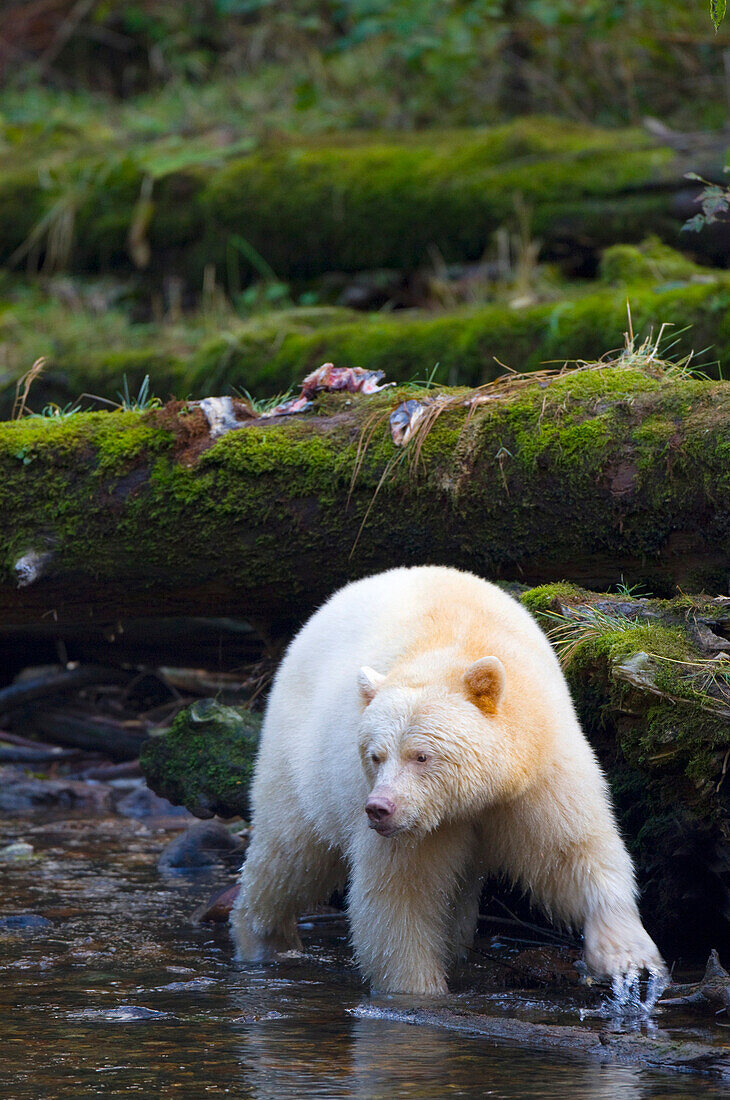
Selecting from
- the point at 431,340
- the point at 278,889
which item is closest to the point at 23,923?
the point at 278,889

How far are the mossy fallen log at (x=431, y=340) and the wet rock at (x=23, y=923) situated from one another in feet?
10.0

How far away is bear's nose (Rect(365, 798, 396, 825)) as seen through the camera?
11.2ft

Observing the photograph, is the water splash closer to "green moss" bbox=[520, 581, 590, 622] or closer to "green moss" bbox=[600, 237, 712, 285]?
"green moss" bbox=[520, 581, 590, 622]

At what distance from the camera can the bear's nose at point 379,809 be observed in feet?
11.2

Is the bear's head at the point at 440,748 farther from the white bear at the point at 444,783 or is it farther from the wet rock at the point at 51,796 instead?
the wet rock at the point at 51,796

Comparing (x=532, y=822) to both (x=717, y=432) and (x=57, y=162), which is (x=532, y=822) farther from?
(x=57, y=162)

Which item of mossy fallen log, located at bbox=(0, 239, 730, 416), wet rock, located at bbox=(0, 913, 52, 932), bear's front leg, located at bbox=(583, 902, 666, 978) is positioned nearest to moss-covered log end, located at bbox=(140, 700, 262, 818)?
wet rock, located at bbox=(0, 913, 52, 932)

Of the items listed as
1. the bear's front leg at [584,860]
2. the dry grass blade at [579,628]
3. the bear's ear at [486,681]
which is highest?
the bear's ear at [486,681]

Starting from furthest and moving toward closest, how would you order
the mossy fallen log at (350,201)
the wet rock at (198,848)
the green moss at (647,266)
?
1. the mossy fallen log at (350,201)
2. the green moss at (647,266)
3. the wet rock at (198,848)

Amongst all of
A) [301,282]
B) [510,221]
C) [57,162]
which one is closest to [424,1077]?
[510,221]

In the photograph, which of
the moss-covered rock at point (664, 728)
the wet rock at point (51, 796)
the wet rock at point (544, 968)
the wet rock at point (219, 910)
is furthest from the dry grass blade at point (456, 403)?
the wet rock at point (51, 796)

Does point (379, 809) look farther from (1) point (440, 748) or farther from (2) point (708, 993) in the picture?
(2) point (708, 993)

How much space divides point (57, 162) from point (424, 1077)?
11.5 m

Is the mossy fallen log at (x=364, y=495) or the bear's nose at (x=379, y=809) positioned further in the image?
the mossy fallen log at (x=364, y=495)
